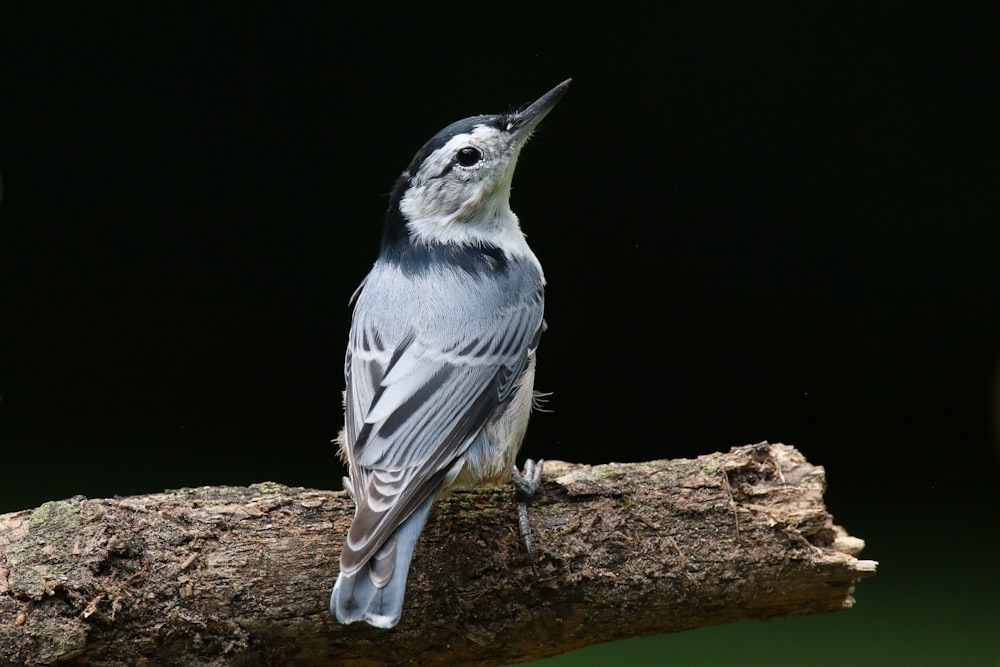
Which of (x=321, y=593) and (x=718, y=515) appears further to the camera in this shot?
(x=718, y=515)

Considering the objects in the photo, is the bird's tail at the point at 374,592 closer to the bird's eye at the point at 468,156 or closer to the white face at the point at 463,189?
the white face at the point at 463,189

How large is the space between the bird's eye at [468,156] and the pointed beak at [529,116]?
0.12m

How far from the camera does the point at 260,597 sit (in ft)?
6.80

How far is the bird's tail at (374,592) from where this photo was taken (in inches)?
73.3

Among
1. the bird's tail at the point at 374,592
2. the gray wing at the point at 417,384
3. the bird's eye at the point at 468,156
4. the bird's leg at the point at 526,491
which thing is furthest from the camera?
the bird's eye at the point at 468,156

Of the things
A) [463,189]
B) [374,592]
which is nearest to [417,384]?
[374,592]

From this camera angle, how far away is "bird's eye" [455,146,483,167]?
261cm

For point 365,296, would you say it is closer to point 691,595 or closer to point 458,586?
point 458,586

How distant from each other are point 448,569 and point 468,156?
1.06m

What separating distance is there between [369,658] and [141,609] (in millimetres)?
472

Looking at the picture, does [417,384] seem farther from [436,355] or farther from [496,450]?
[496,450]

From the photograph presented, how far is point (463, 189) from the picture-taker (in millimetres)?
2633

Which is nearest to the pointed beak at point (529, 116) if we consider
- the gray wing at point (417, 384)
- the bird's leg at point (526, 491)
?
the gray wing at point (417, 384)

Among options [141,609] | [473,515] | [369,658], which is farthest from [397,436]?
[141,609]
